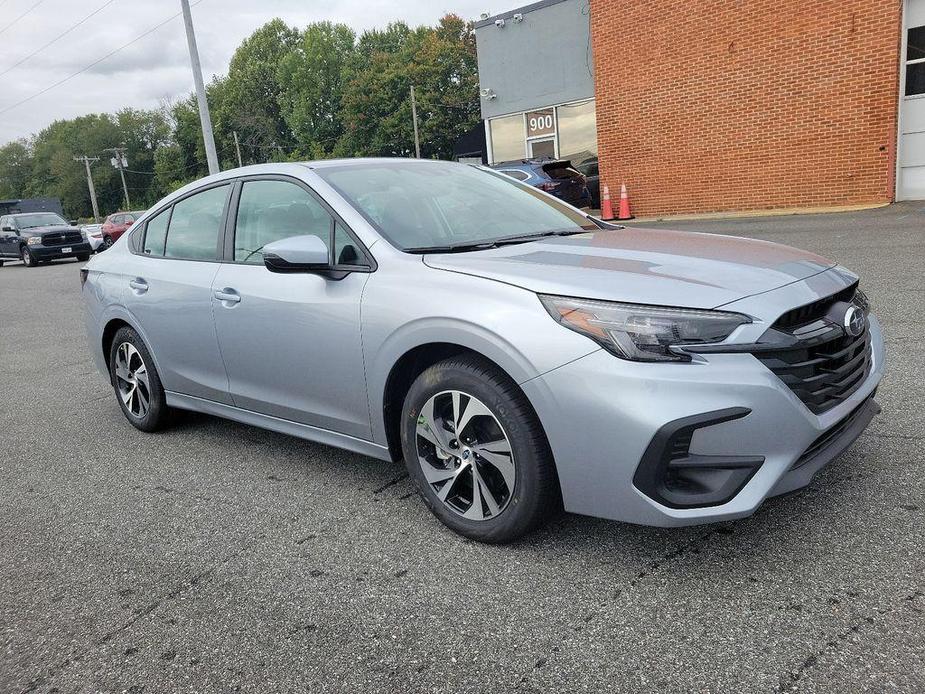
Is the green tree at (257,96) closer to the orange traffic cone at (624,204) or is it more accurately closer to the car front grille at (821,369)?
the orange traffic cone at (624,204)

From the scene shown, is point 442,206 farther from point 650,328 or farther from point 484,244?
point 650,328

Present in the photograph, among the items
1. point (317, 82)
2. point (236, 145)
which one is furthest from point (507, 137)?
point (236, 145)

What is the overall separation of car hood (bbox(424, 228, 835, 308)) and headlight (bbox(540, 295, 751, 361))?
0.04 m

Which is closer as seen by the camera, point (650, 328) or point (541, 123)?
point (650, 328)

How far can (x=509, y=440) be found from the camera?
2762mm

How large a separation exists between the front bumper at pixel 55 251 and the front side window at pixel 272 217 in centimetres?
2331

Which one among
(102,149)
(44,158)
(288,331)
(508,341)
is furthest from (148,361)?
(44,158)

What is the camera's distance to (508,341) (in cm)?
269

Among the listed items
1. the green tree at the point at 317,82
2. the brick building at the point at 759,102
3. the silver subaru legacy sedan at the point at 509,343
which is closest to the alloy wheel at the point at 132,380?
the silver subaru legacy sedan at the point at 509,343

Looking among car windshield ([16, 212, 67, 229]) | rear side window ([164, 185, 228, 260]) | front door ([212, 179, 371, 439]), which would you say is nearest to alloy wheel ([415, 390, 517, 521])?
front door ([212, 179, 371, 439])

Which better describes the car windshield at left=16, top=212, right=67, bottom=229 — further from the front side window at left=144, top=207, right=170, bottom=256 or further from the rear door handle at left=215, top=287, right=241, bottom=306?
the rear door handle at left=215, top=287, right=241, bottom=306

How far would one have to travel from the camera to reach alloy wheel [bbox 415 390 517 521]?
2836 mm

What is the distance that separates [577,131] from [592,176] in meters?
2.01

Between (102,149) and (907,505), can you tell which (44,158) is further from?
(907,505)
